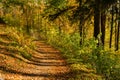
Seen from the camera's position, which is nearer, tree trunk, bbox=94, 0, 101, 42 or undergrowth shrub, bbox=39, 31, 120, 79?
undergrowth shrub, bbox=39, 31, 120, 79

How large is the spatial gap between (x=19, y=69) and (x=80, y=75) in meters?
3.45

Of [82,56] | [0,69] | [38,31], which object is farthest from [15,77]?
[38,31]

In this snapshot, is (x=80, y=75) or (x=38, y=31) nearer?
(x=80, y=75)

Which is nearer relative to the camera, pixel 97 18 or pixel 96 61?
pixel 96 61

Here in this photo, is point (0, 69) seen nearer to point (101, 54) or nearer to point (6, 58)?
point (6, 58)

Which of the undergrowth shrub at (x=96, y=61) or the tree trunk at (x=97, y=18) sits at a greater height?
the tree trunk at (x=97, y=18)

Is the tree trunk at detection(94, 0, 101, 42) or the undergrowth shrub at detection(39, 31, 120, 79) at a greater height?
the tree trunk at detection(94, 0, 101, 42)

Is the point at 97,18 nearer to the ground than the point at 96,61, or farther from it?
farther from it

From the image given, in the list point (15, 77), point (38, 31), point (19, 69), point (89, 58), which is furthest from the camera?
point (38, 31)

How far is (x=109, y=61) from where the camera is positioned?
17.2m

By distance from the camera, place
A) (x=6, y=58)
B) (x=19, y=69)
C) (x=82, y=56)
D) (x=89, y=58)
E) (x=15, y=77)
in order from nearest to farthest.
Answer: (x=15, y=77) < (x=19, y=69) < (x=6, y=58) < (x=89, y=58) < (x=82, y=56)

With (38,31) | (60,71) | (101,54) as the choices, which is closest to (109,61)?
(101,54)

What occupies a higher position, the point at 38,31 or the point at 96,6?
the point at 96,6

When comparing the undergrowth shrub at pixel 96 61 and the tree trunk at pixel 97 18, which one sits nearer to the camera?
the undergrowth shrub at pixel 96 61
